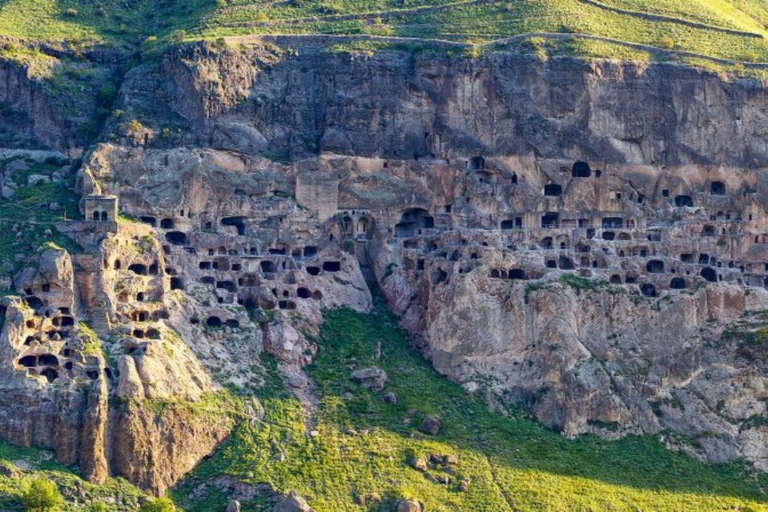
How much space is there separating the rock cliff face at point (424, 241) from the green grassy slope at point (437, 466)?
163 cm

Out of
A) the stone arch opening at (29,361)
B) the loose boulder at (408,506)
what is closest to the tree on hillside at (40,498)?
the stone arch opening at (29,361)

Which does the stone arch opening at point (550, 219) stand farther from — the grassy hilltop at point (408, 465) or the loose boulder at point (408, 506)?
the loose boulder at point (408, 506)

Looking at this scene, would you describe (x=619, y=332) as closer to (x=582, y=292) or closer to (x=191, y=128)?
(x=582, y=292)

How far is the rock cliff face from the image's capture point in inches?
4141

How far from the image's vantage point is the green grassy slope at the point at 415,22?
5022 inches

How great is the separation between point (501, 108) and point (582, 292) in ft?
51.1

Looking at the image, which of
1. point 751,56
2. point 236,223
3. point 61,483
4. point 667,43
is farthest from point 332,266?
point 751,56

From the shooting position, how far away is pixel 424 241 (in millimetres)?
118188

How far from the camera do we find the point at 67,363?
3996 inches

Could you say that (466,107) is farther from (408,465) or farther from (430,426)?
(408,465)

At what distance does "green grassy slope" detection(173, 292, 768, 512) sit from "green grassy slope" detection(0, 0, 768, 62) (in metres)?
29.3

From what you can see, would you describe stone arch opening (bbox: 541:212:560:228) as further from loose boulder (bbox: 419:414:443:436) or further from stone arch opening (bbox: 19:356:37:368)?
stone arch opening (bbox: 19:356:37:368)

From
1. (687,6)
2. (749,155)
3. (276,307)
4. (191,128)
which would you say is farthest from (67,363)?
(687,6)

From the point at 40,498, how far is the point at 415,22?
51167mm
